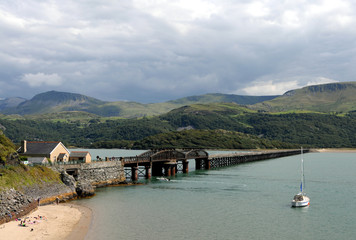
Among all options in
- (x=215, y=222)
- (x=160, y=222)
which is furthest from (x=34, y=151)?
(x=215, y=222)

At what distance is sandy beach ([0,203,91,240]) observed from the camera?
38062 mm

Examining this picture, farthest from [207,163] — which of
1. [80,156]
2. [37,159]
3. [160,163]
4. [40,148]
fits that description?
[37,159]

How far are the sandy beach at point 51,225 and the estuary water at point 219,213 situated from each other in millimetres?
1613

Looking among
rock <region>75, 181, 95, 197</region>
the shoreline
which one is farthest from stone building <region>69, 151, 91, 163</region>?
the shoreline

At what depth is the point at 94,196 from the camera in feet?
210

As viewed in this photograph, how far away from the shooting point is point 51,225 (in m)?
42.5

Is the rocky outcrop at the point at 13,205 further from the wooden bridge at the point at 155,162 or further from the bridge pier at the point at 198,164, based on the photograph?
the bridge pier at the point at 198,164

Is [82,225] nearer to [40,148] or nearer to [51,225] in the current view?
[51,225]

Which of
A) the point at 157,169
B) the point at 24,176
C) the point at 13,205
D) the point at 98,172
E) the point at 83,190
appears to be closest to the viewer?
the point at 13,205

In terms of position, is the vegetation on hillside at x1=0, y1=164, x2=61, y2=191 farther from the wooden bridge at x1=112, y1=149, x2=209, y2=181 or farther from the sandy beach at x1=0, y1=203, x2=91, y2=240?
the wooden bridge at x1=112, y1=149, x2=209, y2=181

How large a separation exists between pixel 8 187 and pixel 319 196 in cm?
5502

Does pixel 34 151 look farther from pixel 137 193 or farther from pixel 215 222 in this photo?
pixel 215 222

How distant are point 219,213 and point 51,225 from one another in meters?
23.9

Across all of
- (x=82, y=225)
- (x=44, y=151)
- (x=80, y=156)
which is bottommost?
(x=82, y=225)
